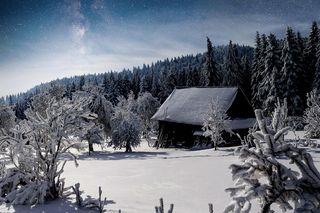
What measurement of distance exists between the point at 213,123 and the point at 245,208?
24.7m

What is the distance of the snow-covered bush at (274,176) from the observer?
19.7 ft

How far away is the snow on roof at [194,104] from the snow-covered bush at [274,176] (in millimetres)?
30462

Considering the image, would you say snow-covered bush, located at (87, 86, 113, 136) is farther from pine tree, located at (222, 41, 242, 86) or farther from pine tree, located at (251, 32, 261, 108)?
→ pine tree, located at (222, 41, 242, 86)

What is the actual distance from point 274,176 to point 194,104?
34.7 m

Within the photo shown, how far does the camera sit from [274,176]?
629cm

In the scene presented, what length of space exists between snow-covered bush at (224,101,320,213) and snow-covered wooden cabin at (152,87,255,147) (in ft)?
98.0

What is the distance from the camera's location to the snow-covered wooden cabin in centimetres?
3772

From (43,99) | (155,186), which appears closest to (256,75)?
(43,99)

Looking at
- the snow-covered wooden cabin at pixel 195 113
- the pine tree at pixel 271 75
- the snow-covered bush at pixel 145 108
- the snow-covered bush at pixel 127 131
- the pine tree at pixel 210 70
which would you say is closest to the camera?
the snow-covered bush at pixel 127 131

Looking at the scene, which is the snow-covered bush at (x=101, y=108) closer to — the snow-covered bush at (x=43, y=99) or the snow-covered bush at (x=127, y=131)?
the snow-covered bush at (x=127, y=131)

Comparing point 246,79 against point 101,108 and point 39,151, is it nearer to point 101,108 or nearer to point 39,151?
point 101,108

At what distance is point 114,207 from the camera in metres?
12.9

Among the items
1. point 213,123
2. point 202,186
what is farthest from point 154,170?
point 213,123

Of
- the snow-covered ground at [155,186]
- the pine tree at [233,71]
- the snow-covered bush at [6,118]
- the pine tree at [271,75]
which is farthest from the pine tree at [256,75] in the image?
the snow-covered bush at [6,118]
